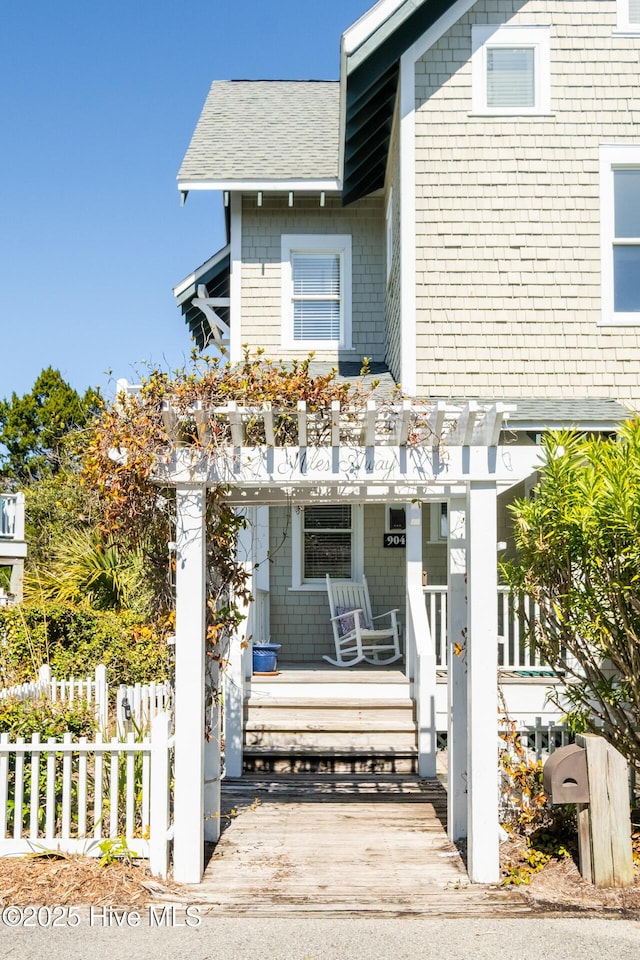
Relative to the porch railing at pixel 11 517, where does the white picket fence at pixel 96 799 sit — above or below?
below

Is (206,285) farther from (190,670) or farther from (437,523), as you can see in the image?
(190,670)

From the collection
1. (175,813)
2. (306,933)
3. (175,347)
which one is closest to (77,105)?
(175,347)

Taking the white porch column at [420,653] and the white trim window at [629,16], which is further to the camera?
the white trim window at [629,16]

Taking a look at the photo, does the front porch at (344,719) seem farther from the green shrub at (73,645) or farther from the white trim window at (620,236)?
the white trim window at (620,236)

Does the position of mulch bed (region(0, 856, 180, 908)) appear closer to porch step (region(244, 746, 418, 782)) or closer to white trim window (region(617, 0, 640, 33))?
porch step (region(244, 746, 418, 782))

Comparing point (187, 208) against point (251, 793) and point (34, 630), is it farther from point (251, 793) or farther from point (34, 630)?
point (251, 793)

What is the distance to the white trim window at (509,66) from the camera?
31.7ft

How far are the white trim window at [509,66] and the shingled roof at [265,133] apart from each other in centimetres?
214

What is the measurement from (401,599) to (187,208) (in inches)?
217

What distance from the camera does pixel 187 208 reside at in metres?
11.2

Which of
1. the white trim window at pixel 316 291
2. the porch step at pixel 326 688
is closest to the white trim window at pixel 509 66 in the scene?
the white trim window at pixel 316 291

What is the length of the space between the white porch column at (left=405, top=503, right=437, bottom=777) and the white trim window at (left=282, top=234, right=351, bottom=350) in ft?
11.3

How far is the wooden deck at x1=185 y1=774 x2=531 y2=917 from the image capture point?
196 inches

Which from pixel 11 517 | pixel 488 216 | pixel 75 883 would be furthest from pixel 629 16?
pixel 11 517
